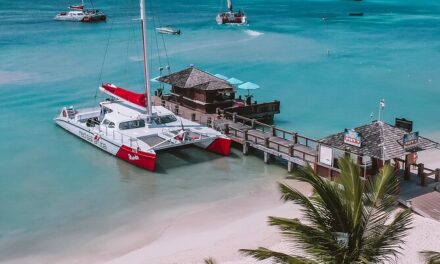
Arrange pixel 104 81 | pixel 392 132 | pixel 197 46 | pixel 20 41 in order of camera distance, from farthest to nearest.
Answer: pixel 20 41
pixel 197 46
pixel 104 81
pixel 392 132

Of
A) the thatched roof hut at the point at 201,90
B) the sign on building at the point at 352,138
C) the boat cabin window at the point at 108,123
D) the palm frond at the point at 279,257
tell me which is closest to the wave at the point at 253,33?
the thatched roof hut at the point at 201,90

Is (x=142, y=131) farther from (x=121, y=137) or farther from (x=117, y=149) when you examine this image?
(x=117, y=149)

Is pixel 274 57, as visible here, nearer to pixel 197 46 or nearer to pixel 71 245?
pixel 197 46

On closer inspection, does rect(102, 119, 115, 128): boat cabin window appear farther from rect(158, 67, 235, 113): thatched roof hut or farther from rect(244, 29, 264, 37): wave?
rect(244, 29, 264, 37): wave

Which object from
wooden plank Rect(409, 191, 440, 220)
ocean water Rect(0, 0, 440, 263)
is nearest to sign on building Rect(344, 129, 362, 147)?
wooden plank Rect(409, 191, 440, 220)

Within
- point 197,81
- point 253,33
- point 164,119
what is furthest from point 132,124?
point 253,33

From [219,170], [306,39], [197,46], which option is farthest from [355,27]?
[219,170]

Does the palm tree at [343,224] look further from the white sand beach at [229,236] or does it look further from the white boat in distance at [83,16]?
the white boat in distance at [83,16]
